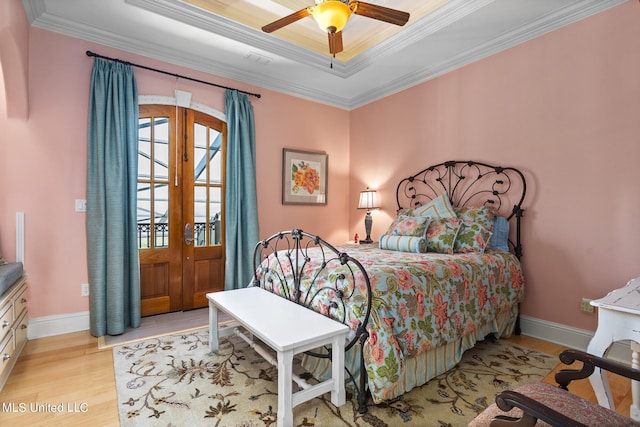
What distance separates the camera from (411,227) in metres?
3.25

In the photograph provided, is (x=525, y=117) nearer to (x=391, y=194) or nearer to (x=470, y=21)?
(x=470, y=21)

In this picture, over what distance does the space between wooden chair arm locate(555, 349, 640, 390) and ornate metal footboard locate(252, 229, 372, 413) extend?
87 cm

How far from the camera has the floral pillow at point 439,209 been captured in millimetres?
3391

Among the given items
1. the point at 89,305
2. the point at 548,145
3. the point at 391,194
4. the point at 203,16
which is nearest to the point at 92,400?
the point at 89,305

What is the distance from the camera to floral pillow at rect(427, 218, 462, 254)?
3.01 m

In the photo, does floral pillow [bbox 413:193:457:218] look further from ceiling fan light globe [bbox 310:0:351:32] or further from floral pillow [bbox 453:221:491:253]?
ceiling fan light globe [bbox 310:0:351:32]

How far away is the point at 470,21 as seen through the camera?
9.62ft

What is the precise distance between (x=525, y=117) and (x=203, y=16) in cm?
315

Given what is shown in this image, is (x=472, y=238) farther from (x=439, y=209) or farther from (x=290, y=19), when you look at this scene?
(x=290, y=19)

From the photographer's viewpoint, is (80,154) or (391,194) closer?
(80,154)

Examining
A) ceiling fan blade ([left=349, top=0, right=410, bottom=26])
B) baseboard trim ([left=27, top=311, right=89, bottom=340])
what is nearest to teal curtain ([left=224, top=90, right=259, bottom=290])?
baseboard trim ([left=27, top=311, right=89, bottom=340])

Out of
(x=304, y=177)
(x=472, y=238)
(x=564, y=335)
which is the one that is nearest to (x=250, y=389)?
(x=472, y=238)

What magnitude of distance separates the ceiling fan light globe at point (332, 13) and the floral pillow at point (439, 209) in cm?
211

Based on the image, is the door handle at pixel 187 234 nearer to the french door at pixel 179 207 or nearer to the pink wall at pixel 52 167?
the french door at pixel 179 207
